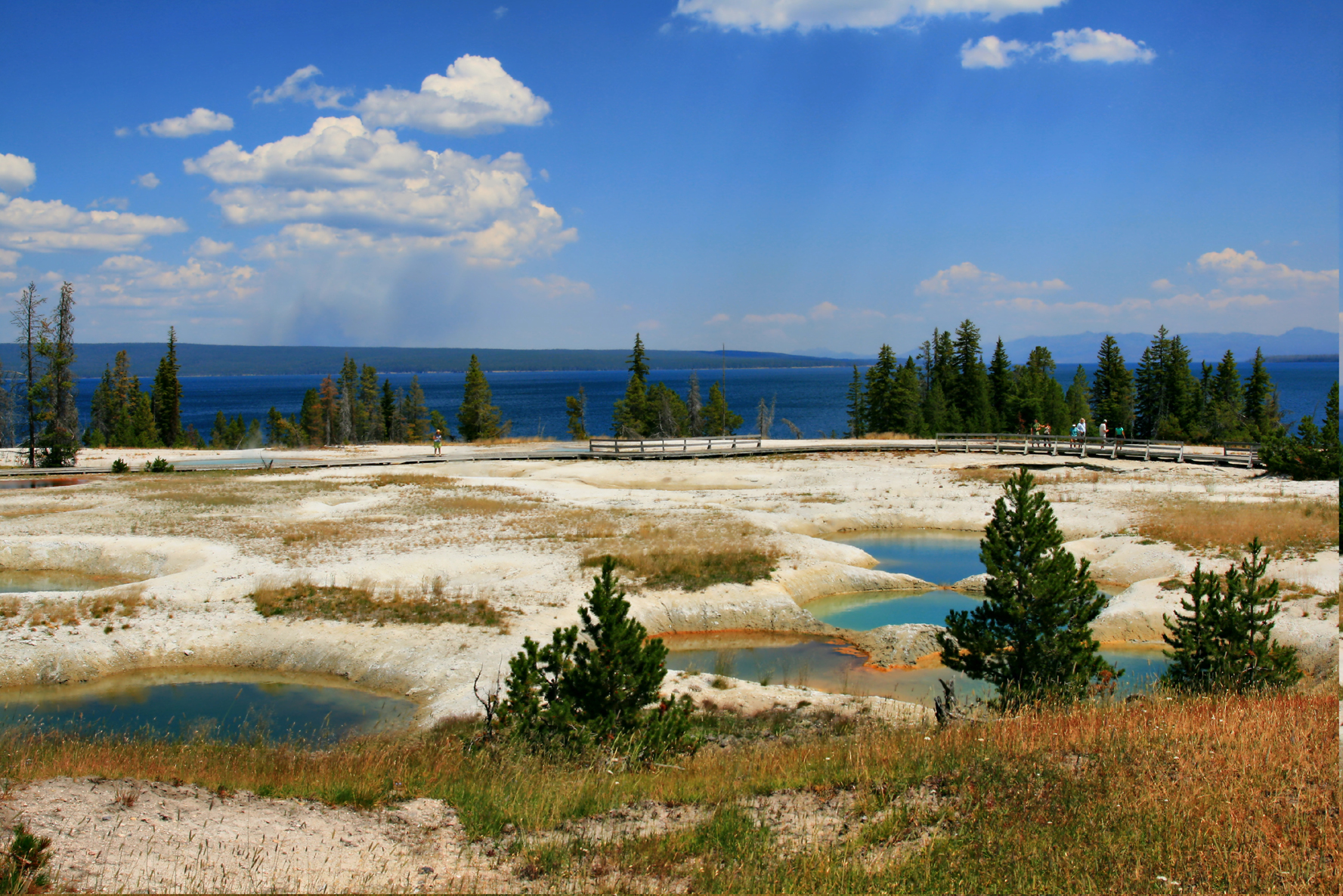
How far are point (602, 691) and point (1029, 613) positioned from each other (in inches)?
276

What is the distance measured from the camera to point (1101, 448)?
58094 mm

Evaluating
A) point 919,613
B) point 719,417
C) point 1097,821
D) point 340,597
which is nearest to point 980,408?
point 719,417

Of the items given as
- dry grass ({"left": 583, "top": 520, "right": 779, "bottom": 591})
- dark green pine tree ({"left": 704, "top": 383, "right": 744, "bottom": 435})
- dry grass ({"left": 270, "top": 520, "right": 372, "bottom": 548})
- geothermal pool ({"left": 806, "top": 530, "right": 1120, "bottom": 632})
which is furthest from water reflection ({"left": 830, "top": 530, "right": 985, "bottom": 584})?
dark green pine tree ({"left": 704, "top": 383, "right": 744, "bottom": 435})

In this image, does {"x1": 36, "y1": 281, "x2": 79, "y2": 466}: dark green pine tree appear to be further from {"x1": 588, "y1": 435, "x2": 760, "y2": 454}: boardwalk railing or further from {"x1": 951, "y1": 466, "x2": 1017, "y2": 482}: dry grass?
{"x1": 951, "y1": 466, "x2": 1017, "y2": 482}: dry grass

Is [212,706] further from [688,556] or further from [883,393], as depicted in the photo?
[883,393]

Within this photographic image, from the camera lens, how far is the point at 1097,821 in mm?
6648

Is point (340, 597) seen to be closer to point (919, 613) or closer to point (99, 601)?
point (99, 601)

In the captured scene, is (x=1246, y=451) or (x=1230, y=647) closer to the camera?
(x=1230, y=647)

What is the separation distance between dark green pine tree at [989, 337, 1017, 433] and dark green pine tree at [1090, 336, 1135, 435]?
10.8m

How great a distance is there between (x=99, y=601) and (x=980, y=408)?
101m

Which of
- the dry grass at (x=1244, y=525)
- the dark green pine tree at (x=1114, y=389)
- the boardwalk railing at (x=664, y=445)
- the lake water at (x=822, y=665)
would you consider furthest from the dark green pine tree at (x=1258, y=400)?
the lake water at (x=822, y=665)

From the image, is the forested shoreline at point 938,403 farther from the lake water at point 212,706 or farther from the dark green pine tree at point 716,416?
the lake water at point 212,706

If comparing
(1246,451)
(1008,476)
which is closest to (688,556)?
(1008,476)

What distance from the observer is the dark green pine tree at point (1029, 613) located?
12.8 metres
